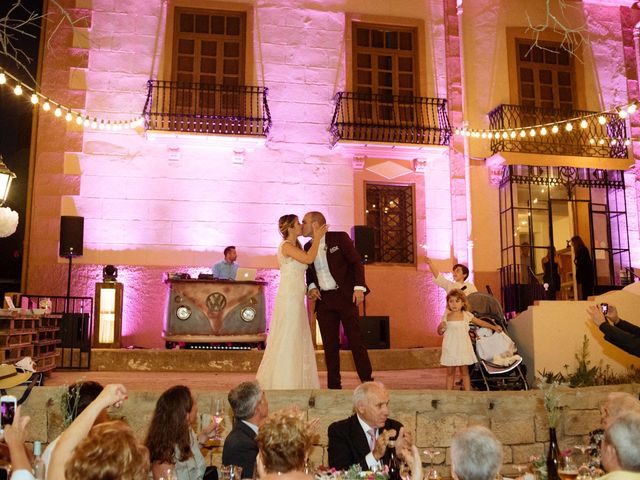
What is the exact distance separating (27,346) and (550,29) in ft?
36.4

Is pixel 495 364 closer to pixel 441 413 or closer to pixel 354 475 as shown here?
pixel 441 413

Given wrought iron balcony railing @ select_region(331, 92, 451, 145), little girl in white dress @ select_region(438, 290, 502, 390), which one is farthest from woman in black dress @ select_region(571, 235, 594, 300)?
little girl in white dress @ select_region(438, 290, 502, 390)

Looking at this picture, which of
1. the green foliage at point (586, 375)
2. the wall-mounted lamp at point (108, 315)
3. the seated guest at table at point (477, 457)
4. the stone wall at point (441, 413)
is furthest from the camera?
the wall-mounted lamp at point (108, 315)

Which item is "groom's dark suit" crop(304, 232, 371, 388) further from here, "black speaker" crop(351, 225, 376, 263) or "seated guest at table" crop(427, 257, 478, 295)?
"black speaker" crop(351, 225, 376, 263)

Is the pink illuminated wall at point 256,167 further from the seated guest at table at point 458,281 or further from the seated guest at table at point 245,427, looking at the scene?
the seated guest at table at point 245,427

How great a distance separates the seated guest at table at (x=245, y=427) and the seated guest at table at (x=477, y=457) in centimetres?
154

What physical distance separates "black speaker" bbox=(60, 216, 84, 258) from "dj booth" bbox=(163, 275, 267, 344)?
5.10 feet

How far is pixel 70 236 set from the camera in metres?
10.3

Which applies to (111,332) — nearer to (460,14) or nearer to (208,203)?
(208,203)

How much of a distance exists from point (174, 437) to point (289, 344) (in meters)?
2.29

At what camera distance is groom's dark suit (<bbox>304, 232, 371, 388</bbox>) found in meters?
6.04

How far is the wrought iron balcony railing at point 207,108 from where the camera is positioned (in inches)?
446

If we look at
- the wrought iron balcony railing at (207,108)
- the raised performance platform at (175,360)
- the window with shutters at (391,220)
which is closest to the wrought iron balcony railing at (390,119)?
the window with shutters at (391,220)

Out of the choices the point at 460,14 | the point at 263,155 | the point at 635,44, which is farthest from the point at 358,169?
the point at 635,44
